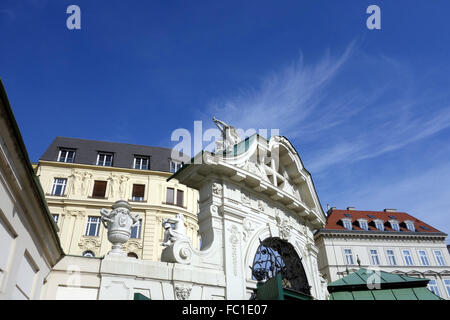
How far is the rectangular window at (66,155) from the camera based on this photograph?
30.2 metres

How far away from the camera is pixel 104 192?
28.6 m

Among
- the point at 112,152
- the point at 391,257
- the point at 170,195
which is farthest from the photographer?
the point at 391,257

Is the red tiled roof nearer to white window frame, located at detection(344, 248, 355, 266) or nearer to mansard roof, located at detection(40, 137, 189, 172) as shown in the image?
white window frame, located at detection(344, 248, 355, 266)

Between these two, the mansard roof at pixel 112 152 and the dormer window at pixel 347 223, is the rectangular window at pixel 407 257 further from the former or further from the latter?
the mansard roof at pixel 112 152

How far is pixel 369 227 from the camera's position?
3591 centimetres

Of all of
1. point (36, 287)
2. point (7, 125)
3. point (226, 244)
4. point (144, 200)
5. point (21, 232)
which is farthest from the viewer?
point (144, 200)

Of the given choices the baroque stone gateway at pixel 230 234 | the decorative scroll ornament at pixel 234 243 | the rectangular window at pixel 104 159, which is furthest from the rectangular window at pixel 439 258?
the decorative scroll ornament at pixel 234 243

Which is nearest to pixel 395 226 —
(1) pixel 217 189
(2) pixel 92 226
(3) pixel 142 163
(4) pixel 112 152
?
(3) pixel 142 163

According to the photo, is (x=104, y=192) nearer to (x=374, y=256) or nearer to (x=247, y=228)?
(x=247, y=228)

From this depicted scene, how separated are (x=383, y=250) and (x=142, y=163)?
81.8 ft
